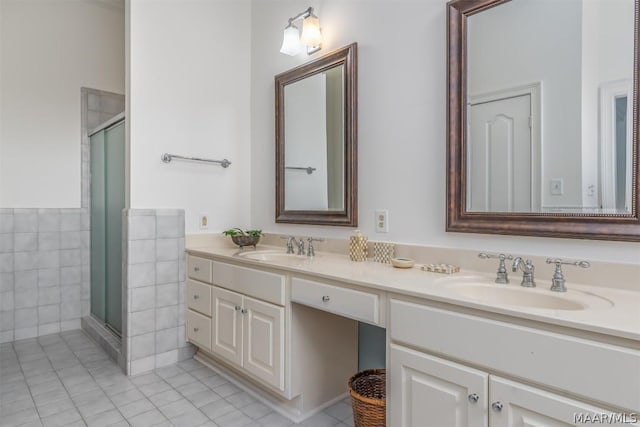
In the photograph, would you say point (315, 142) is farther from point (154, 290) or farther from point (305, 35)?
point (154, 290)

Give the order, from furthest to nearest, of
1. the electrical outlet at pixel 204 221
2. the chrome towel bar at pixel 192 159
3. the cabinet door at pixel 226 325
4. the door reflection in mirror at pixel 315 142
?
the electrical outlet at pixel 204 221
the chrome towel bar at pixel 192 159
the door reflection in mirror at pixel 315 142
the cabinet door at pixel 226 325

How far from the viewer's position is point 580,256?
137 cm

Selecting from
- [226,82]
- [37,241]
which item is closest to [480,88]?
[226,82]

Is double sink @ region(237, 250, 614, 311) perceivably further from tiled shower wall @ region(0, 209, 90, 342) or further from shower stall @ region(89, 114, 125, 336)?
tiled shower wall @ region(0, 209, 90, 342)

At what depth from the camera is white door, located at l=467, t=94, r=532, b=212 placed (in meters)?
1.50

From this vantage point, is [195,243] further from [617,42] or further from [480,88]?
[617,42]

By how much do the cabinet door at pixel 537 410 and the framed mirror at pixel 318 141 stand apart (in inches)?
46.8

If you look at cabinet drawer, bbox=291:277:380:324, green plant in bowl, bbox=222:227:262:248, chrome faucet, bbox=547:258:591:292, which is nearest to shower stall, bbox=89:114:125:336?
green plant in bowl, bbox=222:227:262:248

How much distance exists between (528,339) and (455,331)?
21 cm

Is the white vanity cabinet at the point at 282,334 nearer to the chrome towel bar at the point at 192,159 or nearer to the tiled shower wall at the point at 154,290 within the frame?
the tiled shower wall at the point at 154,290

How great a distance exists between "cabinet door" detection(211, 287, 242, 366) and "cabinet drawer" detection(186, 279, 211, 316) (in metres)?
0.07

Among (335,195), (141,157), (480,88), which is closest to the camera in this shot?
(480,88)

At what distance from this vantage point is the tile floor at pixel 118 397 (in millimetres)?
1845

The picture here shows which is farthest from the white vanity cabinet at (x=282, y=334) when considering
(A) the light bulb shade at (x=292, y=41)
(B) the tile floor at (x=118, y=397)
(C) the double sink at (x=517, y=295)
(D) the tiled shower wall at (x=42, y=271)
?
(D) the tiled shower wall at (x=42, y=271)
